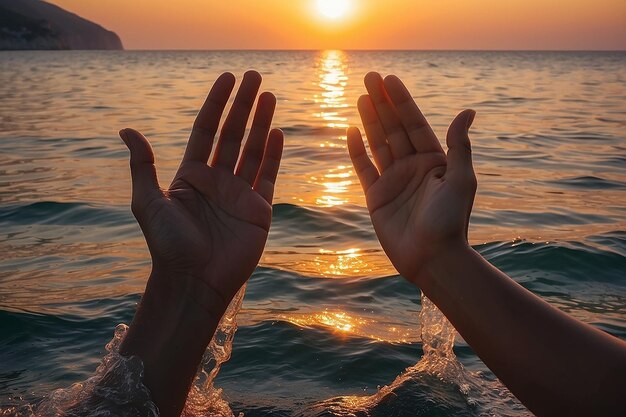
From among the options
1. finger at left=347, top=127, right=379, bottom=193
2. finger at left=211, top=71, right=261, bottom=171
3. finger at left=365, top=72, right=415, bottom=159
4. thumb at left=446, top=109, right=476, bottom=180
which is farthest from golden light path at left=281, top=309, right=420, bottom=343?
thumb at left=446, top=109, right=476, bottom=180

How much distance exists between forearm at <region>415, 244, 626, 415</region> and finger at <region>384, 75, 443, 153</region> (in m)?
0.55

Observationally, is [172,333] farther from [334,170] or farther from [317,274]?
[334,170]

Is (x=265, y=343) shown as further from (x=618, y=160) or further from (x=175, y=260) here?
(x=618, y=160)

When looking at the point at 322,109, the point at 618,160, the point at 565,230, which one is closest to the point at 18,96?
the point at 322,109

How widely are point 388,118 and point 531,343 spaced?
122 centimetres

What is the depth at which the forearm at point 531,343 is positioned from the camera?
7.75 feet

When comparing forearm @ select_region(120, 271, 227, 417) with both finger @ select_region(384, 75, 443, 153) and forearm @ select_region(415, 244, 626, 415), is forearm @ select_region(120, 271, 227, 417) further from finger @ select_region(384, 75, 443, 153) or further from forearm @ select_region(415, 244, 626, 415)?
finger @ select_region(384, 75, 443, 153)

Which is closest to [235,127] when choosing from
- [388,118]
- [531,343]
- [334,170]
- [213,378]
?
[388,118]

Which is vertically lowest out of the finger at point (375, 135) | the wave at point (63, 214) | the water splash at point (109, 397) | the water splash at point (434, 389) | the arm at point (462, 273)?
the wave at point (63, 214)

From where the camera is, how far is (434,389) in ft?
11.6

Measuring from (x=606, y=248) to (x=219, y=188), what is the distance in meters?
4.04

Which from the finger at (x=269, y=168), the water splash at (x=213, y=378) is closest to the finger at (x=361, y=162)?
the finger at (x=269, y=168)

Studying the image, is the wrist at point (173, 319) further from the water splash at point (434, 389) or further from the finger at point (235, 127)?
the water splash at point (434, 389)

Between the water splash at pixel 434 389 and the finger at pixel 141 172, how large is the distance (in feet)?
4.30
